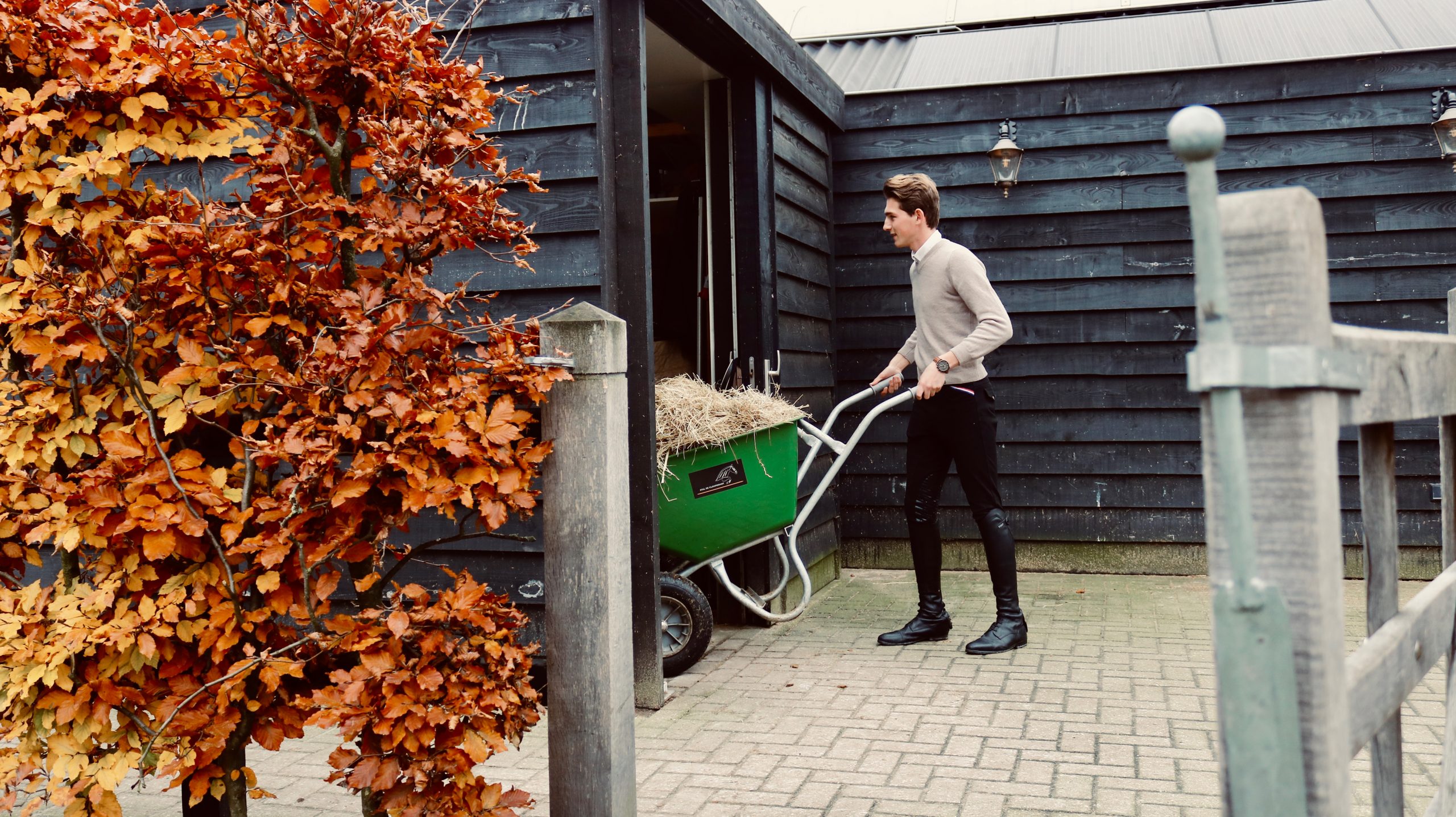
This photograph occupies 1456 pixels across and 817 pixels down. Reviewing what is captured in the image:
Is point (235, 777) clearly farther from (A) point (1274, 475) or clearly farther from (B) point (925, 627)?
(B) point (925, 627)

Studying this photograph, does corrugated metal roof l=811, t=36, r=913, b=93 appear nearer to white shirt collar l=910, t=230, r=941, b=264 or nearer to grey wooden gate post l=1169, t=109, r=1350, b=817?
white shirt collar l=910, t=230, r=941, b=264

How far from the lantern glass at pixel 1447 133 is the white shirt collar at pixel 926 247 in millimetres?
2896

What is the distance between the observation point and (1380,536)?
4.84 feet

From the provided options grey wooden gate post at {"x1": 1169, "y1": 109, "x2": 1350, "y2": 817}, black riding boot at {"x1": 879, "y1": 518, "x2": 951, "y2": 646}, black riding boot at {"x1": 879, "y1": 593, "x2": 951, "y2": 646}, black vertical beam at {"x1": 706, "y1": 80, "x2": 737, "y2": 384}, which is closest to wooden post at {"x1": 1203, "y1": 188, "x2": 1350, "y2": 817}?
grey wooden gate post at {"x1": 1169, "y1": 109, "x2": 1350, "y2": 817}

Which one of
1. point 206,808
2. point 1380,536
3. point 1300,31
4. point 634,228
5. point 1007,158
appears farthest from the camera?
point 1300,31

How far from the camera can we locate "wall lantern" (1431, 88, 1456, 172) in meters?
5.40

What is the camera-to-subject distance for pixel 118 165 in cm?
210

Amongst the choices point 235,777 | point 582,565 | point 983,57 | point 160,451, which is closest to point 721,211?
point 983,57

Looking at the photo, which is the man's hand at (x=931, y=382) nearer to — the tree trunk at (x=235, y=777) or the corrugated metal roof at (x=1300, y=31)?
the tree trunk at (x=235, y=777)

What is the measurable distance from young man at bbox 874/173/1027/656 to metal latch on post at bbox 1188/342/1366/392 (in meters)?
3.14

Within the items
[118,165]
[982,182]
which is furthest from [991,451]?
[118,165]

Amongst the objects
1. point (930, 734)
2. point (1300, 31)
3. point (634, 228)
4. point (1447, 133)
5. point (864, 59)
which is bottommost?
point (930, 734)

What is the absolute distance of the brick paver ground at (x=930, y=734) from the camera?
2.92 m

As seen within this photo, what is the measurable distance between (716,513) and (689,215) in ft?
8.29
